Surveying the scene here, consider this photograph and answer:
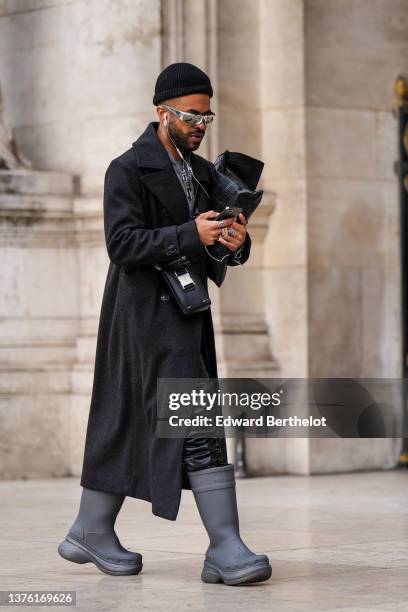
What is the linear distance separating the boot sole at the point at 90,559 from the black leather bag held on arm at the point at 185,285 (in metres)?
1.03

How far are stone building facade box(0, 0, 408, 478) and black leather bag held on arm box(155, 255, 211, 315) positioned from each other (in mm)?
4997

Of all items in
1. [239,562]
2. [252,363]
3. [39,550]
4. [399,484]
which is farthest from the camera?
[252,363]

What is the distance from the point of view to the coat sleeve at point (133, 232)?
598cm

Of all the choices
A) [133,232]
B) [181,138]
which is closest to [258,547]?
[133,232]

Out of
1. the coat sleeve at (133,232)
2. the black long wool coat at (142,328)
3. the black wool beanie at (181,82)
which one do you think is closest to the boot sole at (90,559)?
the black long wool coat at (142,328)

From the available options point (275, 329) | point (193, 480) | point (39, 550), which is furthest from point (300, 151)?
point (193, 480)

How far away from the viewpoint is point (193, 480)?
5.93 metres

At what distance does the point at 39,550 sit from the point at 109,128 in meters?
4.86

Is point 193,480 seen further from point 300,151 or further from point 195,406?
point 300,151

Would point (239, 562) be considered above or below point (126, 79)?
below

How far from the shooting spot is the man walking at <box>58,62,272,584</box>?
5.92 m

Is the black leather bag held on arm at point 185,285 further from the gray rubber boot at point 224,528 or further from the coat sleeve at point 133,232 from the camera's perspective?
the gray rubber boot at point 224,528

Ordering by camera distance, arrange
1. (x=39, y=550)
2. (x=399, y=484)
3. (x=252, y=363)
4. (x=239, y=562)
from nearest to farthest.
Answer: (x=239, y=562) < (x=39, y=550) < (x=399, y=484) < (x=252, y=363)

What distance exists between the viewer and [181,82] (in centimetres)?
609
